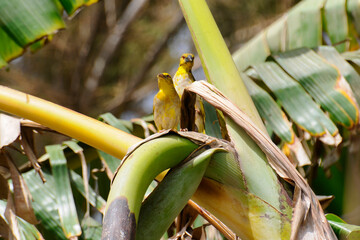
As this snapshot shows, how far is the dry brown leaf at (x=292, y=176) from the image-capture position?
969 millimetres

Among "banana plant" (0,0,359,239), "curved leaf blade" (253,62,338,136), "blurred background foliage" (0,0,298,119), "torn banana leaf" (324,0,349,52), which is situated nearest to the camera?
"banana plant" (0,0,359,239)

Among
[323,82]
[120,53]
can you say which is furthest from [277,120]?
[120,53]

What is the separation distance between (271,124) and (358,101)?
1.01 ft

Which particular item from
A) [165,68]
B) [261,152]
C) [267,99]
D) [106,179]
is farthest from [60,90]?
[261,152]

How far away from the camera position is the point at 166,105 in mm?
1720

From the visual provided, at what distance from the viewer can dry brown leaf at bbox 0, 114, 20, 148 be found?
1309 mm

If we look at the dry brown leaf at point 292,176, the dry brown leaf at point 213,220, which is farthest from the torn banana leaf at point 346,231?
the dry brown leaf at point 213,220

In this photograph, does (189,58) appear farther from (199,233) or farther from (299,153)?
(199,233)

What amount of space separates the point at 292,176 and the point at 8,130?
2.42 ft

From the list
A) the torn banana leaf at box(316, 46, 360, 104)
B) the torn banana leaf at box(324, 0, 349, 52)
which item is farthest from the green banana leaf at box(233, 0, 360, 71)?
the torn banana leaf at box(316, 46, 360, 104)

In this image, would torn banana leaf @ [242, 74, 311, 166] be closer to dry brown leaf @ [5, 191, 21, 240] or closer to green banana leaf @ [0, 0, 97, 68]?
green banana leaf @ [0, 0, 97, 68]

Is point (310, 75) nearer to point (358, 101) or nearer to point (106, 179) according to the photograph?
point (358, 101)

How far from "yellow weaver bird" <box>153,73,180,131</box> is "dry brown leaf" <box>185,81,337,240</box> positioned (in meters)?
0.61

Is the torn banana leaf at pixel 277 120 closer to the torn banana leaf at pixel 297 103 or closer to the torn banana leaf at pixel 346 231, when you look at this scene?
the torn banana leaf at pixel 297 103
